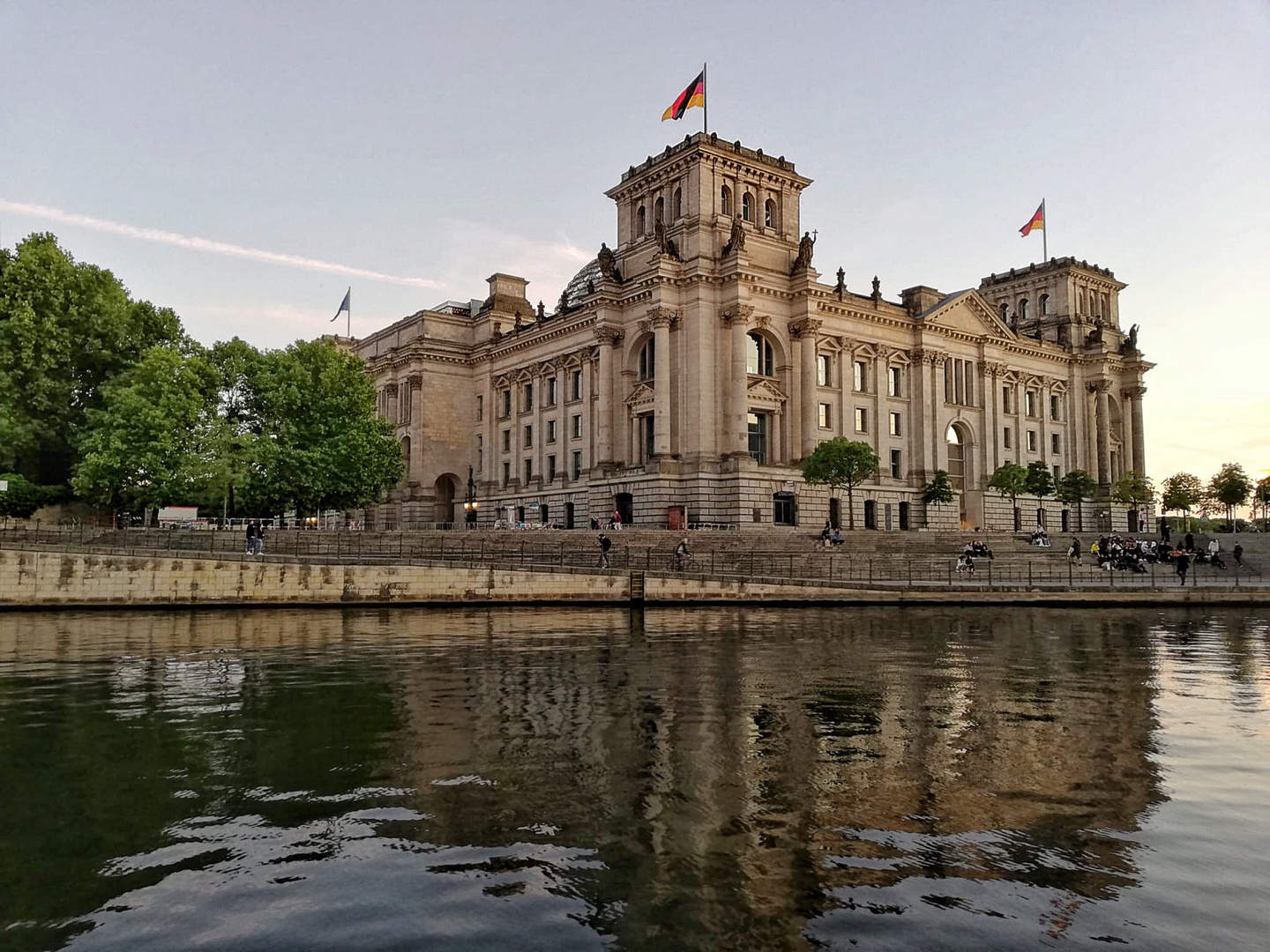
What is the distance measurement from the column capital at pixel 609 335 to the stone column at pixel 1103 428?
54011mm

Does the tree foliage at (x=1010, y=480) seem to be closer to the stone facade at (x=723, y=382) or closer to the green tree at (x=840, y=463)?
the stone facade at (x=723, y=382)

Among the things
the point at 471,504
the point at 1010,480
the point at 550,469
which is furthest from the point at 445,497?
the point at 1010,480

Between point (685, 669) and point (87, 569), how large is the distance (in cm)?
2745

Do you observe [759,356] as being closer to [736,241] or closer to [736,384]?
[736,384]

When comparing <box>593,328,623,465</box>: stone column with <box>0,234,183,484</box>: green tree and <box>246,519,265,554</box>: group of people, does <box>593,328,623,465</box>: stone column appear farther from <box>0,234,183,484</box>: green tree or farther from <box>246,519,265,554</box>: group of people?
<box>246,519,265,554</box>: group of people

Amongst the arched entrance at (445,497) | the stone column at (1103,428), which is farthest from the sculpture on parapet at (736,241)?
the stone column at (1103,428)

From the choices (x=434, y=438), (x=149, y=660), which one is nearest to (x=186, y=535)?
(x=149, y=660)

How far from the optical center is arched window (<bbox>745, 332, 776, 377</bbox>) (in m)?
70.2

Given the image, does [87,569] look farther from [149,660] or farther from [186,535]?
[149,660]

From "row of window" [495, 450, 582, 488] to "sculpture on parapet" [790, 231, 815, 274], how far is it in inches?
901

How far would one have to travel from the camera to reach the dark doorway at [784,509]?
68.0 m

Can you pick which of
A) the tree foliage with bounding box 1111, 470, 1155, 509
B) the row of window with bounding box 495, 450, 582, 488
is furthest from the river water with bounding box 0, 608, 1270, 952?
the tree foliage with bounding box 1111, 470, 1155, 509

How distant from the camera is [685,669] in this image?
19953 mm

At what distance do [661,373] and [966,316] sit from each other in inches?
1254
